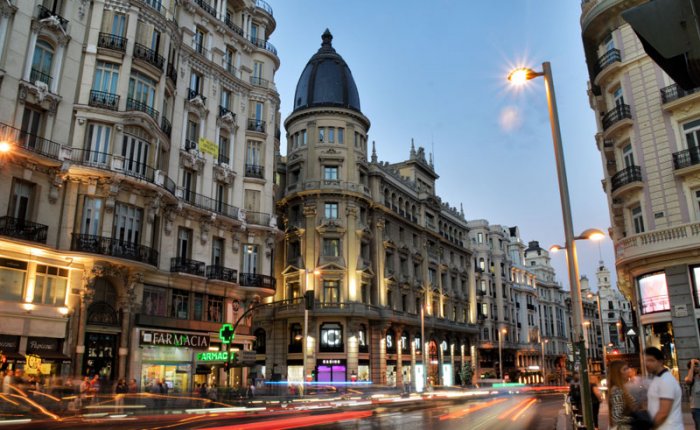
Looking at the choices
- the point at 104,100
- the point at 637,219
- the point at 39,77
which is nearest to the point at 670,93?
the point at 637,219

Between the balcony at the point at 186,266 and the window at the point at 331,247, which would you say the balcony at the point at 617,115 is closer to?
the balcony at the point at 186,266

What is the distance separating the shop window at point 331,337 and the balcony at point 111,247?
24014mm

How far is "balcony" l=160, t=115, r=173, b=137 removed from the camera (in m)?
33.5

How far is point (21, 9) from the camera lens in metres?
27.2

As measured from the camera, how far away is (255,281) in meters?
38.6

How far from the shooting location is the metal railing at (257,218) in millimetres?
39969

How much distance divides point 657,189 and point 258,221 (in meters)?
25.4

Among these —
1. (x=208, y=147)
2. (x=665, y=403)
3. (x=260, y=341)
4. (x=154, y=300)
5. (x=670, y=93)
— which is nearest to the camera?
(x=665, y=403)

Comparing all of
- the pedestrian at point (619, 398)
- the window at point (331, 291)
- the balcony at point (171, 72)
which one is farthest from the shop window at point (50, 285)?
the window at point (331, 291)

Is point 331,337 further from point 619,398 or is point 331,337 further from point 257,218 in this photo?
point 619,398

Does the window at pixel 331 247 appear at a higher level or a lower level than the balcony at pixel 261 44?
lower

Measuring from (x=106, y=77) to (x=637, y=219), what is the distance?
2942 cm

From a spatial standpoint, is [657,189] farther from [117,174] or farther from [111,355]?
[111,355]

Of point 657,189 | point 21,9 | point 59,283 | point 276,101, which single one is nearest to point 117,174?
point 59,283
